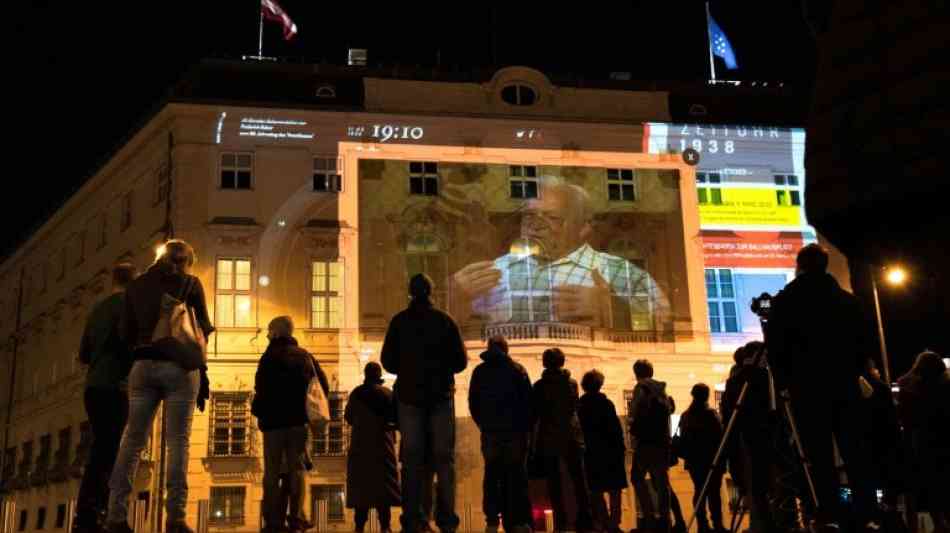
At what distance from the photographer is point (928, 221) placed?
1668 millimetres

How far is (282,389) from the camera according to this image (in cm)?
955

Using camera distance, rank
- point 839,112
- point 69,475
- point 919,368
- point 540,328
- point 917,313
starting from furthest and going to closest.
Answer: point 69,475 → point 540,328 → point 917,313 → point 919,368 → point 839,112

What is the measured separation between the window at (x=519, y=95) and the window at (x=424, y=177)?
3324mm

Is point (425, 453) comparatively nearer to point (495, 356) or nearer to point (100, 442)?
point (495, 356)

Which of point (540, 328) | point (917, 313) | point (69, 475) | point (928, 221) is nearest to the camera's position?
point (928, 221)

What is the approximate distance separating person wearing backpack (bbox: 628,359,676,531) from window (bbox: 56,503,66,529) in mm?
26003

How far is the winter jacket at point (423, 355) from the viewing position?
8.30 metres

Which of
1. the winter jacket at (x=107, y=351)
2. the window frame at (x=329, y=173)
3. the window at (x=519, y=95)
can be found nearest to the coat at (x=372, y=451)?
the winter jacket at (x=107, y=351)

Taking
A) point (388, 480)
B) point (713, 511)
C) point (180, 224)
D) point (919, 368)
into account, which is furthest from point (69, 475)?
point (919, 368)

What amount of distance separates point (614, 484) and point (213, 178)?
19.4 meters

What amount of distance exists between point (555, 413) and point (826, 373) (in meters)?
4.77

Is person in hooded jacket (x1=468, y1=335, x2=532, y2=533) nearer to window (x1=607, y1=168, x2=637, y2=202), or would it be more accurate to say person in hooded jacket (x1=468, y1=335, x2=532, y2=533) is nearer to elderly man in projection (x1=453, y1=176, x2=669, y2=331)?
elderly man in projection (x1=453, y1=176, x2=669, y2=331)

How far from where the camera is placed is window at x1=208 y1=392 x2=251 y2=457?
26.2 m

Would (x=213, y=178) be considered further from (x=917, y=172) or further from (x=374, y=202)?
(x=917, y=172)
